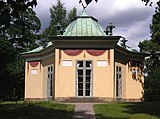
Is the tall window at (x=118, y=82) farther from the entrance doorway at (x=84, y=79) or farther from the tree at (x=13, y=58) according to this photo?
the tree at (x=13, y=58)

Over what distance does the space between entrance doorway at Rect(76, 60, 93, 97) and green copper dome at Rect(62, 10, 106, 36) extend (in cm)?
245

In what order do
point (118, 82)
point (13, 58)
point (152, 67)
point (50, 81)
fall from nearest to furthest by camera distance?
1. point (118, 82)
2. point (50, 81)
3. point (13, 58)
4. point (152, 67)

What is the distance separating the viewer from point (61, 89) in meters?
24.2

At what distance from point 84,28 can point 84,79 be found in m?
4.19

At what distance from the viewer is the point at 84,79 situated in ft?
78.9

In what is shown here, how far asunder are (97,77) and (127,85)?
13.0 feet

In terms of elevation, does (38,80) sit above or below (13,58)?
below

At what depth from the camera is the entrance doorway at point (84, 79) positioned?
24.1 metres

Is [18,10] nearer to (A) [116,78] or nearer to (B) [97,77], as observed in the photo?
(B) [97,77]

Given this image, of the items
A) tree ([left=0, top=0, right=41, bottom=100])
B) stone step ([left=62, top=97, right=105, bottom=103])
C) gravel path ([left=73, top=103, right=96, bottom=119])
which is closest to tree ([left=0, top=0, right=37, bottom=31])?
gravel path ([left=73, top=103, right=96, bottom=119])

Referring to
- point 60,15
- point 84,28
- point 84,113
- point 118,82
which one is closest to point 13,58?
point 60,15

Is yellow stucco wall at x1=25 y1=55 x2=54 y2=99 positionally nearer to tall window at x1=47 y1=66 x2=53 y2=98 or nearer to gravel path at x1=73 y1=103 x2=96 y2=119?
tall window at x1=47 y1=66 x2=53 y2=98

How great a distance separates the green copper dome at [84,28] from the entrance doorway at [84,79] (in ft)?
8.04

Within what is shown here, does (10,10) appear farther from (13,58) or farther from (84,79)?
(13,58)
